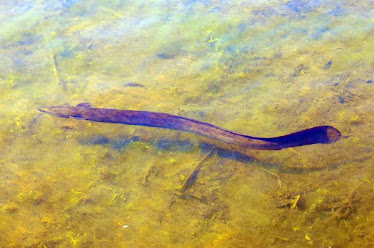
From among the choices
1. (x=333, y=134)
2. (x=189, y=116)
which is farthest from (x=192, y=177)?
(x=333, y=134)

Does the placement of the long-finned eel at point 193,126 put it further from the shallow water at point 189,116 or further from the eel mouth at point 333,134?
the shallow water at point 189,116

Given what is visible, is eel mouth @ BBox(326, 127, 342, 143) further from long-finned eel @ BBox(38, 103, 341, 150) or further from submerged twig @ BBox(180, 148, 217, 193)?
submerged twig @ BBox(180, 148, 217, 193)

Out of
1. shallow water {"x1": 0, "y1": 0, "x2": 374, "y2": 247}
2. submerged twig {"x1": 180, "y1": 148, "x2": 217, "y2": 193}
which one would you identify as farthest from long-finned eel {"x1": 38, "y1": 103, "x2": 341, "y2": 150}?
submerged twig {"x1": 180, "y1": 148, "x2": 217, "y2": 193}

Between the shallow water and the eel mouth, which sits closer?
the shallow water

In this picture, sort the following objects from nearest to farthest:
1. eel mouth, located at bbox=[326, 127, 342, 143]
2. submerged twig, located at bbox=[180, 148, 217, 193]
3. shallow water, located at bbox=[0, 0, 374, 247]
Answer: shallow water, located at bbox=[0, 0, 374, 247] < submerged twig, located at bbox=[180, 148, 217, 193] < eel mouth, located at bbox=[326, 127, 342, 143]

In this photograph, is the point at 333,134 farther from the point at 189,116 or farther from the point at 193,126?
the point at 189,116

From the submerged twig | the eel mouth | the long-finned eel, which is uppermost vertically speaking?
the long-finned eel

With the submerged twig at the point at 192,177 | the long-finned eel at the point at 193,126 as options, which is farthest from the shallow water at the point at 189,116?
the long-finned eel at the point at 193,126
